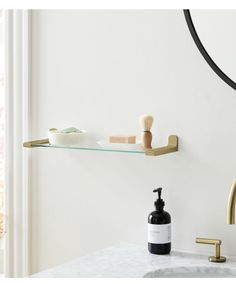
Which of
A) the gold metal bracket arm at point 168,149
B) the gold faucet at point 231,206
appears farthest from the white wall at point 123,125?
the gold faucet at point 231,206

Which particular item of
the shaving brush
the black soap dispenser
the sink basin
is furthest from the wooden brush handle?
the sink basin

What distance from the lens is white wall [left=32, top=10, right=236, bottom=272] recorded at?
1.98m

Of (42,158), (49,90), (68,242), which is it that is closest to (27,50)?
(49,90)

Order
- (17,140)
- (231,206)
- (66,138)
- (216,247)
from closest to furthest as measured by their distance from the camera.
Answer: (231,206)
(216,247)
(66,138)
(17,140)

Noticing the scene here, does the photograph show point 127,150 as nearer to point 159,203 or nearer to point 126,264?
point 159,203

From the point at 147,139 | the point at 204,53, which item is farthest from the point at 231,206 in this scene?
the point at 204,53

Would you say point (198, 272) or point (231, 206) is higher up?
point (231, 206)

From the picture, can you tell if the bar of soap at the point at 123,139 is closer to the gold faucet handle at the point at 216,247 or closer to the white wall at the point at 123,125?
the white wall at the point at 123,125

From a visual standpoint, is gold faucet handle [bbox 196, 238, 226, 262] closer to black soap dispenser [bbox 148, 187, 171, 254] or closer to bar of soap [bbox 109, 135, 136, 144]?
black soap dispenser [bbox 148, 187, 171, 254]

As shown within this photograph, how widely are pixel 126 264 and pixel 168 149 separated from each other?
340 mm

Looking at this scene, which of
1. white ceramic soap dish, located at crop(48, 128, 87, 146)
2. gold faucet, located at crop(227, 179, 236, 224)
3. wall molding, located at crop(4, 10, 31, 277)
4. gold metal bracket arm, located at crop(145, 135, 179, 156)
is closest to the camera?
gold faucet, located at crop(227, 179, 236, 224)

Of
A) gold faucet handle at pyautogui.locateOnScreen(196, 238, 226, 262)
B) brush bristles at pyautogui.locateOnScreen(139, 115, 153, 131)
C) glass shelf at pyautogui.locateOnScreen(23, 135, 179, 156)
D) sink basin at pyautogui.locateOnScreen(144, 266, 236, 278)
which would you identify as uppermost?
brush bristles at pyautogui.locateOnScreen(139, 115, 153, 131)

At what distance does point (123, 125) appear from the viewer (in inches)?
83.1

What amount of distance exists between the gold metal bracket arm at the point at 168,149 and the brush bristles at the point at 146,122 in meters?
0.07
